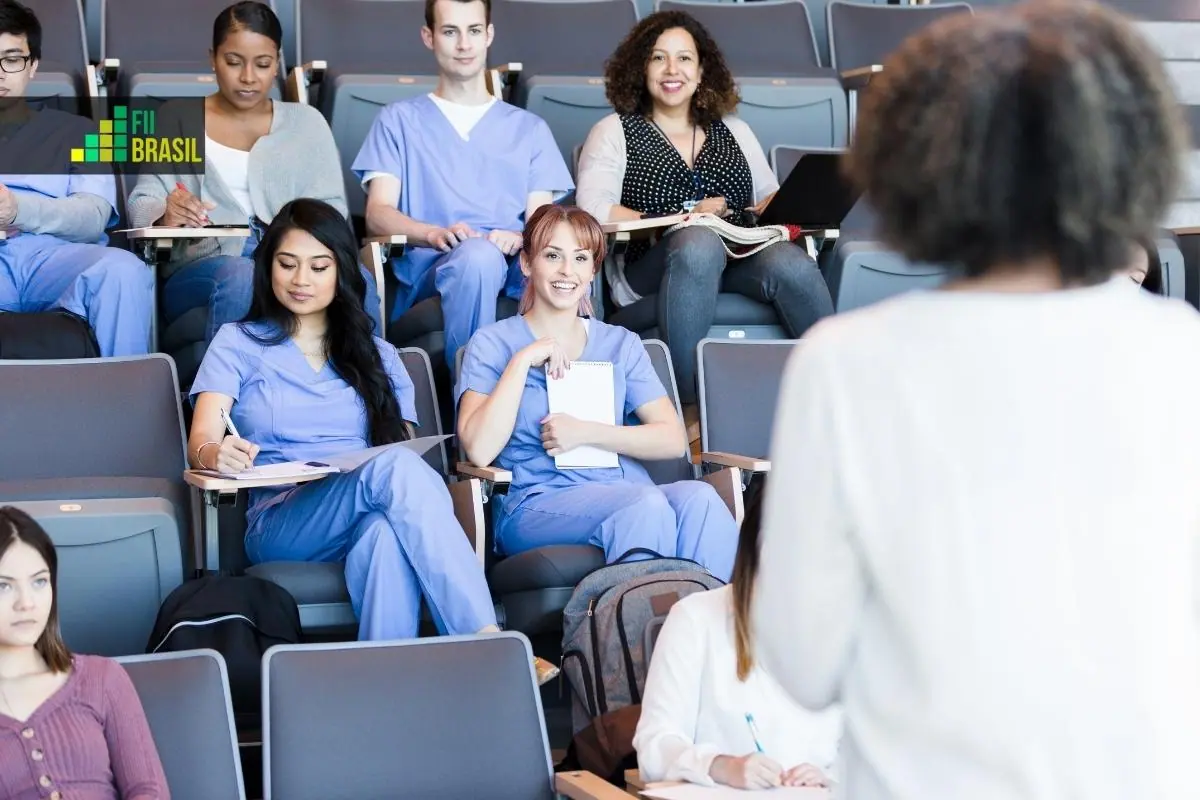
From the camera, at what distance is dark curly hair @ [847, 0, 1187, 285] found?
2.91 feet

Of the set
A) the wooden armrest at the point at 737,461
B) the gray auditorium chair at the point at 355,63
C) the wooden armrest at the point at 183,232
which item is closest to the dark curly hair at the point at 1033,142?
the wooden armrest at the point at 737,461

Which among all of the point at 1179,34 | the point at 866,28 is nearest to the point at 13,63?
the point at 866,28

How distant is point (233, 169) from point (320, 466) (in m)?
1.38

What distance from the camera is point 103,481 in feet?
9.57

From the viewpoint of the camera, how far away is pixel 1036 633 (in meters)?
0.91

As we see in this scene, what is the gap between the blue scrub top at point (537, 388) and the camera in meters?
3.20

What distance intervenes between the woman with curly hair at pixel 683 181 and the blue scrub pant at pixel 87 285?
114 cm

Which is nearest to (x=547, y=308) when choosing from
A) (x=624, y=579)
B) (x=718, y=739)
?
(x=624, y=579)

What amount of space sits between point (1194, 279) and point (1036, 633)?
3.70 metres

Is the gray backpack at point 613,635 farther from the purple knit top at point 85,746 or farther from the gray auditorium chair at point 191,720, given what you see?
the purple knit top at point 85,746

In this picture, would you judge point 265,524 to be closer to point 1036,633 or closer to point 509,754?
point 509,754

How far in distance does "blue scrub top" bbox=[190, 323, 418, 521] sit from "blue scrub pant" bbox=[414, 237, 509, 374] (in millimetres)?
508

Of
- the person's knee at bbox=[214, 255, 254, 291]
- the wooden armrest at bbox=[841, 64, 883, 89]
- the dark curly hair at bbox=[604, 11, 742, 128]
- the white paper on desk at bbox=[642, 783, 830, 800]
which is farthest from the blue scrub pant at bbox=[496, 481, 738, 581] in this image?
the wooden armrest at bbox=[841, 64, 883, 89]

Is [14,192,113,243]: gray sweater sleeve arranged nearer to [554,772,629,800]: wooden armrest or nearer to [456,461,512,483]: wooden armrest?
[456,461,512,483]: wooden armrest
